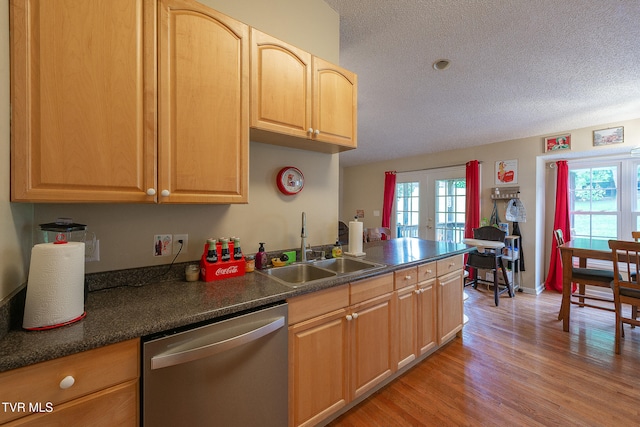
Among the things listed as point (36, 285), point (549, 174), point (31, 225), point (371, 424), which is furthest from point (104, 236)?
point (549, 174)

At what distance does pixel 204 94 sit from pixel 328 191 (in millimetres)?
1104

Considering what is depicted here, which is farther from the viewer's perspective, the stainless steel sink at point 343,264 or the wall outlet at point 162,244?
the stainless steel sink at point 343,264

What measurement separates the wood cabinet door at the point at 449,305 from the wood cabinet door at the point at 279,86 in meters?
1.64

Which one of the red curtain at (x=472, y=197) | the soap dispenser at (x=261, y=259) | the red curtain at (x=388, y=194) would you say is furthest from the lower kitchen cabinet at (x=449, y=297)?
the red curtain at (x=388, y=194)

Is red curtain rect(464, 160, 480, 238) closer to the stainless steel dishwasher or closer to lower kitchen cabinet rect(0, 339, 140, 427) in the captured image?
the stainless steel dishwasher

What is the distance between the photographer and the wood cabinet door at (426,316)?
1923 mm

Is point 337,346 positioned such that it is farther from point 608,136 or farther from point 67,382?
point 608,136

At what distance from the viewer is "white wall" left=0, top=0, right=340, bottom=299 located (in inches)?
34.9

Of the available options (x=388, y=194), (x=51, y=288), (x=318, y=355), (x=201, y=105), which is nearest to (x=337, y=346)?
(x=318, y=355)

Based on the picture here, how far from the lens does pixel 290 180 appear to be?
71.2 inches

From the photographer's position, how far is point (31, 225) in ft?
3.57

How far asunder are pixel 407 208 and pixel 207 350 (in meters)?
5.27

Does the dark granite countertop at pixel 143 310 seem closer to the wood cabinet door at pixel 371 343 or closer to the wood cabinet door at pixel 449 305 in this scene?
the wood cabinet door at pixel 371 343

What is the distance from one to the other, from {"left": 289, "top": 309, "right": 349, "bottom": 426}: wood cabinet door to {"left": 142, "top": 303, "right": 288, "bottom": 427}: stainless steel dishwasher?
80 millimetres
